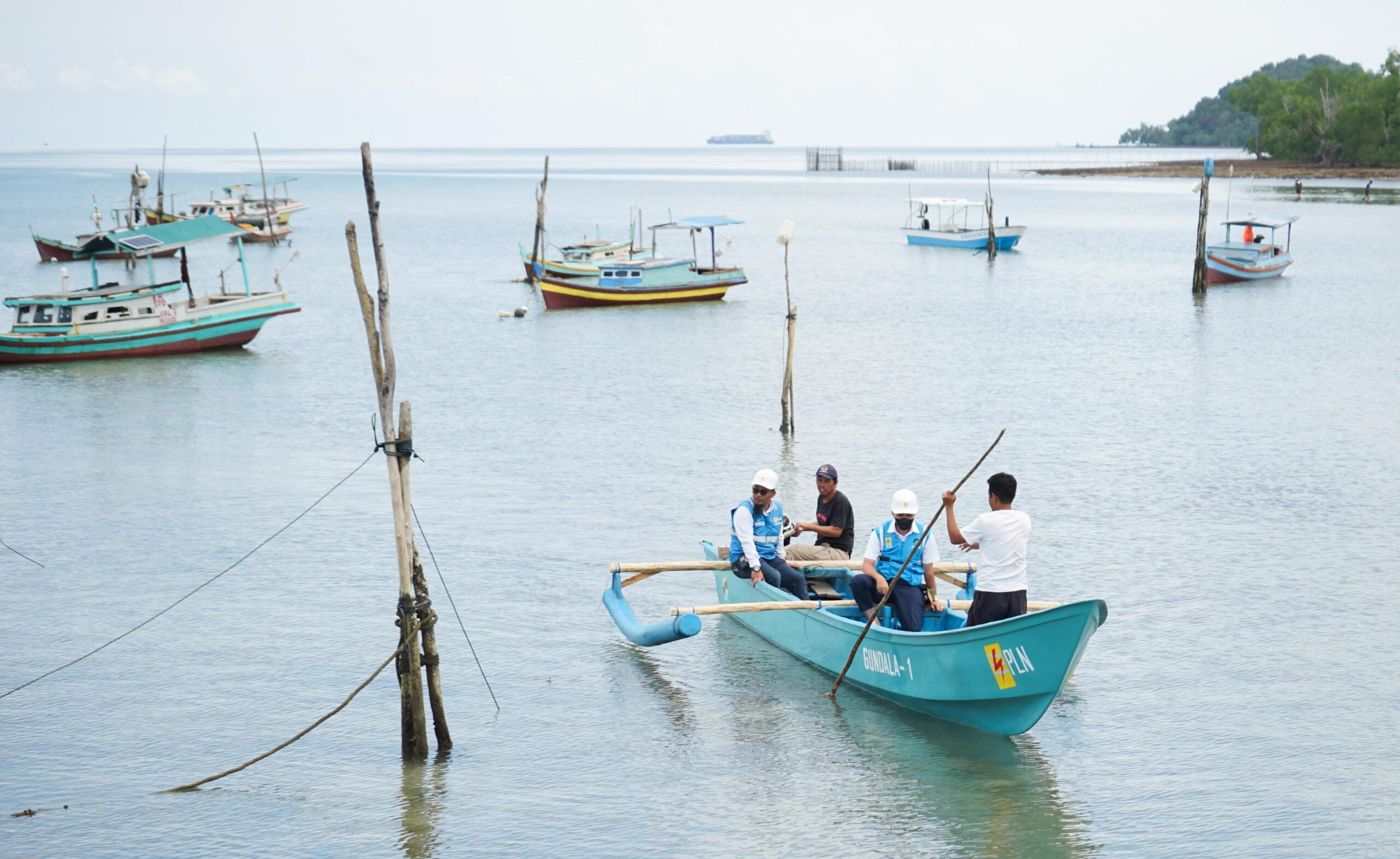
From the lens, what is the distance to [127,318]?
34.1 metres

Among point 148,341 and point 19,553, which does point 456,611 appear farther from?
point 148,341

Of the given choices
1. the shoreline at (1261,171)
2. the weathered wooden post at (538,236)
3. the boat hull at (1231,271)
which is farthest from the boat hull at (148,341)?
the shoreline at (1261,171)

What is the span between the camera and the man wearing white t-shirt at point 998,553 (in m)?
10.8

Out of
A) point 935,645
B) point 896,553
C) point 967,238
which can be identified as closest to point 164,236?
point 896,553

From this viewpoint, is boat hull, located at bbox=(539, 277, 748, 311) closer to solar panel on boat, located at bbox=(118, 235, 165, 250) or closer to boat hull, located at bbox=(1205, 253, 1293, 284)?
solar panel on boat, located at bbox=(118, 235, 165, 250)

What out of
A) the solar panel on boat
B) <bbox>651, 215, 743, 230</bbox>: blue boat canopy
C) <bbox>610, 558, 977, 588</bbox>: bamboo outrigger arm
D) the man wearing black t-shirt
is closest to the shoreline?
<bbox>651, 215, 743, 230</bbox>: blue boat canopy

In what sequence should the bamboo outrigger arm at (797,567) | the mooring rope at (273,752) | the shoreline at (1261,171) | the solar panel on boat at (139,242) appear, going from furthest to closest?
the shoreline at (1261,171)
the solar panel on boat at (139,242)
the bamboo outrigger arm at (797,567)
the mooring rope at (273,752)

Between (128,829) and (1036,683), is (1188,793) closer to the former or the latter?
(1036,683)

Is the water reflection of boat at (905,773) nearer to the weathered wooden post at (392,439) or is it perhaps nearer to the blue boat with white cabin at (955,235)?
the weathered wooden post at (392,439)

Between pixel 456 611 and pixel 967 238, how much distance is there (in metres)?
56.2

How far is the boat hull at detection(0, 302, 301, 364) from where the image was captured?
3319 cm

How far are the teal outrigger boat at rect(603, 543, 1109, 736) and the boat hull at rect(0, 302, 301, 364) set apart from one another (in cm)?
2385

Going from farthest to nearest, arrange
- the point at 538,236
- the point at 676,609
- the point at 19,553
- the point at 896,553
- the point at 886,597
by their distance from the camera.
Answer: the point at 538,236
the point at 19,553
the point at 676,609
the point at 896,553
the point at 886,597

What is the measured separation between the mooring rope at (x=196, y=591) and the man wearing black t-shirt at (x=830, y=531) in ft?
14.5
